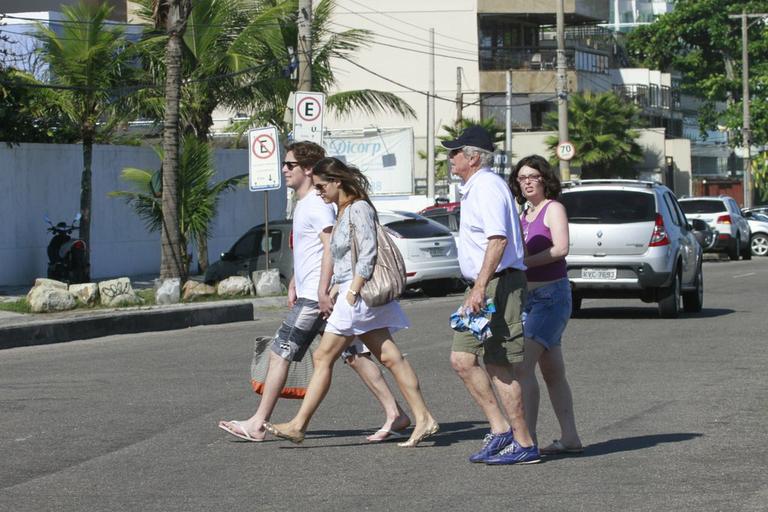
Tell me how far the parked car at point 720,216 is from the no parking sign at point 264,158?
19042 mm

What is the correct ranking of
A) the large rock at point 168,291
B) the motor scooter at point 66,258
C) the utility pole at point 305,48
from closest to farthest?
the large rock at point 168,291, the motor scooter at point 66,258, the utility pole at point 305,48

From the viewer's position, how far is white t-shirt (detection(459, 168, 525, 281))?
25.8ft

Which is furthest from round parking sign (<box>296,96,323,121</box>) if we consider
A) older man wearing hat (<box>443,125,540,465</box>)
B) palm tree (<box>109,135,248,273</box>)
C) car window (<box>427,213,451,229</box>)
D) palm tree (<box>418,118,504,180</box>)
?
palm tree (<box>418,118,504,180</box>)

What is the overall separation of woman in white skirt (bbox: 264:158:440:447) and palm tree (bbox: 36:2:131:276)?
1682 cm

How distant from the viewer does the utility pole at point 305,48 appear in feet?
83.3

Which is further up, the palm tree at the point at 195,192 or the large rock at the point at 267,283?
the palm tree at the point at 195,192

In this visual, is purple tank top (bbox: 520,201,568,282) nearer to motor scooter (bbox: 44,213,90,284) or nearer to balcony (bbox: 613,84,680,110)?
motor scooter (bbox: 44,213,90,284)

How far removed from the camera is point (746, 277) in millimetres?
29312

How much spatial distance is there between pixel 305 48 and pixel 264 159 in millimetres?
3713

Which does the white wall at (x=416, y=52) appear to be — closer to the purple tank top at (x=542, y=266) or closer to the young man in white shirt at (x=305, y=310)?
the young man in white shirt at (x=305, y=310)

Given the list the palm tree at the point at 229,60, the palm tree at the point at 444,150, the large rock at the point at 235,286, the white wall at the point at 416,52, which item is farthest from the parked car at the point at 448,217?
the white wall at the point at 416,52

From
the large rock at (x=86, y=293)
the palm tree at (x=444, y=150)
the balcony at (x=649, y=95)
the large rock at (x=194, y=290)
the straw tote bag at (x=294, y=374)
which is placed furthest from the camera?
the balcony at (x=649, y=95)

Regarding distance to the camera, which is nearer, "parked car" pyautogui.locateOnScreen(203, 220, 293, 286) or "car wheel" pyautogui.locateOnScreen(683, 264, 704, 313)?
"car wheel" pyautogui.locateOnScreen(683, 264, 704, 313)

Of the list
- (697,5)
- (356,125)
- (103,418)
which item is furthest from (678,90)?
(103,418)
